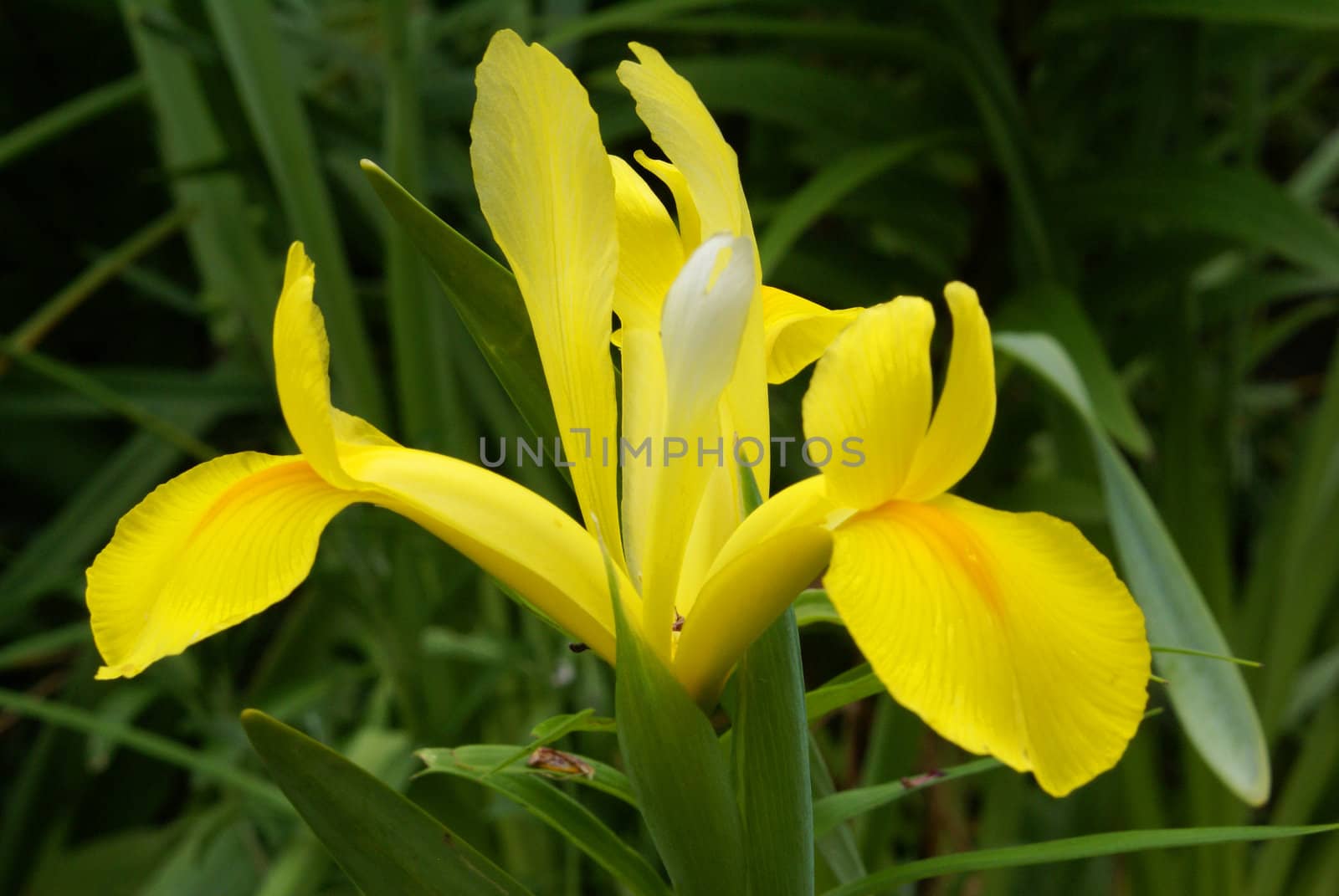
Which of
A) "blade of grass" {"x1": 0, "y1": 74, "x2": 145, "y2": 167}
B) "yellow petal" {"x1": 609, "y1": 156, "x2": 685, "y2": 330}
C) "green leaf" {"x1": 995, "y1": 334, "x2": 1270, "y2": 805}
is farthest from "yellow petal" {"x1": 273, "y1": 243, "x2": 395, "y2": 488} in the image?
"blade of grass" {"x1": 0, "y1": 74, "x2": 145, "y2": 167}

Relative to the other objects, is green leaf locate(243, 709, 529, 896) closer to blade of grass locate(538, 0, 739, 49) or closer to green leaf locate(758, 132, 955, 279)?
green leaf locate(758, 132, 955, 279)

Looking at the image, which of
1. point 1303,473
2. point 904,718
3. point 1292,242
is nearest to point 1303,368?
point 1303,473

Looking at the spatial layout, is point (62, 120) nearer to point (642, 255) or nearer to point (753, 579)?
point (642, 255)

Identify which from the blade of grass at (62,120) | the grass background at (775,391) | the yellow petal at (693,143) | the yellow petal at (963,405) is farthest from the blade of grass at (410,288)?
the yellow petal at (963,405)

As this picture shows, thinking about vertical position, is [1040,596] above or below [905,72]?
below

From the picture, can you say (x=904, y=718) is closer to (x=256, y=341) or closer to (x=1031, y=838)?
(x=1031, y=838)

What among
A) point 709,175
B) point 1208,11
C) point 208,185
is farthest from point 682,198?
point 208,185
